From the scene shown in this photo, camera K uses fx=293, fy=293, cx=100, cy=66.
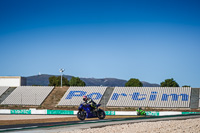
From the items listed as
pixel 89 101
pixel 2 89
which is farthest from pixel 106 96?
pixel 89 101

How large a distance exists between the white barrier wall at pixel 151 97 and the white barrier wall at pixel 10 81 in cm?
2713

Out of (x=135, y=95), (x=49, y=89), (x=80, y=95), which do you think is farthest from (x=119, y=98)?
(x=49, y=89)

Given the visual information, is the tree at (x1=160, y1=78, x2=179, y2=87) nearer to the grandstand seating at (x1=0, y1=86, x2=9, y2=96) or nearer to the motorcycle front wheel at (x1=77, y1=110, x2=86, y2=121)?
the grandstand seating at (x1=0, y1=86, x2=9, y2=96)

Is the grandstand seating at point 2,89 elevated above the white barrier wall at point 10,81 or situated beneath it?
situated beneath

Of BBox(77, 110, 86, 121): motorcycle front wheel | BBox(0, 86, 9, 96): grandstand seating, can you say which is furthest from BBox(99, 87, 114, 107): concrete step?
BBox(77, 110, 86, 121): motorcycle front wheel

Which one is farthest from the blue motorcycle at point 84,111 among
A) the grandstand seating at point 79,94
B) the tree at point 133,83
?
the tree at point 133,83

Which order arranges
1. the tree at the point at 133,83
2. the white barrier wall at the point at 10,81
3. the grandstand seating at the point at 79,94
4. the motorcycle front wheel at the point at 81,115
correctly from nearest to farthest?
the motorcycle front wheel at the point at 81,115
the grandstand seating at the point at 79,94
the white barrier wall at the point at 10,81
the tree at the point at 133,83

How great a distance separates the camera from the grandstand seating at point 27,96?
203 feet

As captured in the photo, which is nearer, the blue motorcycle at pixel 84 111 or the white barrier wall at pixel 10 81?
the blue motorcycle at pixel 84 111

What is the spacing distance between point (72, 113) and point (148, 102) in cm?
1924

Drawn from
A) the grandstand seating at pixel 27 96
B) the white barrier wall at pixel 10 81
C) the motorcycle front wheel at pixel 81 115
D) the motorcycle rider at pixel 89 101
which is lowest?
the grandstand seating at pixel 27 96

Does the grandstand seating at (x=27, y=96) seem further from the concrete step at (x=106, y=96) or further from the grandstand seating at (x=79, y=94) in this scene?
the concrete step at (x=106, y=96)

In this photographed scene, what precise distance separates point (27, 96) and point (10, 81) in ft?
43.7

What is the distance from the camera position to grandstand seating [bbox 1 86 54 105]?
61778 mm
